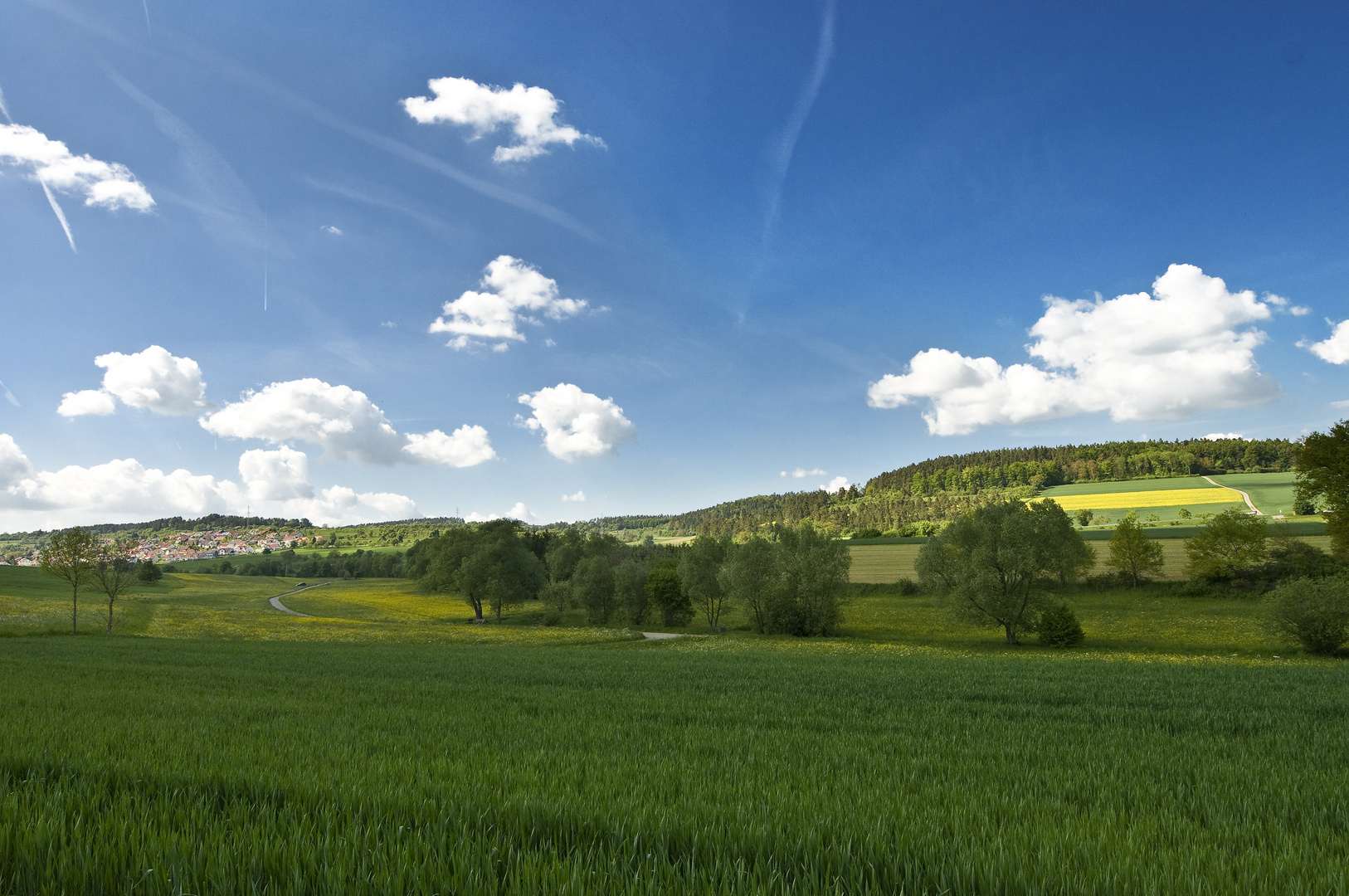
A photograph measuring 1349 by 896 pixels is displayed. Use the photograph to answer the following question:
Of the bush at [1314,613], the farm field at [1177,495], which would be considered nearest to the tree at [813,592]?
the bush at [1314,613]

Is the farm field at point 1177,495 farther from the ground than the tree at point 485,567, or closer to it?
farther from the ground

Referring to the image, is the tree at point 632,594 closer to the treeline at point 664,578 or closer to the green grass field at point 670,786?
the treeline at point 664,578

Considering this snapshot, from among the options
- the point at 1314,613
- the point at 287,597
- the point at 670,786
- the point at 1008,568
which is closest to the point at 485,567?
the point at 287,597

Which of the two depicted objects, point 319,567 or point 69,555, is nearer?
point 69,555

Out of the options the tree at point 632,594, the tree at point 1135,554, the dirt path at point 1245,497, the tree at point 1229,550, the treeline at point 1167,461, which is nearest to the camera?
the tree at point 1229,550

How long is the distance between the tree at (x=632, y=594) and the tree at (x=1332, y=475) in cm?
6094

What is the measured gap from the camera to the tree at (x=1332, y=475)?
149 feet

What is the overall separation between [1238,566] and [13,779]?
85777 mm

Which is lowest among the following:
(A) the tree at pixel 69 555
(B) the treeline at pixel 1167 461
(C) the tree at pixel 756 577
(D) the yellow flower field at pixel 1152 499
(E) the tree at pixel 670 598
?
(E) the tree at pixel 670 598

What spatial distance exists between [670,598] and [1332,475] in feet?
194

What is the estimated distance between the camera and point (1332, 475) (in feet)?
151

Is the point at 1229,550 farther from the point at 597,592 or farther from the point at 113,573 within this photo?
the point at 113,573

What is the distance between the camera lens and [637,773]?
6.14 m

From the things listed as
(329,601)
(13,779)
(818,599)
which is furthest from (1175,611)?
(329,601)
